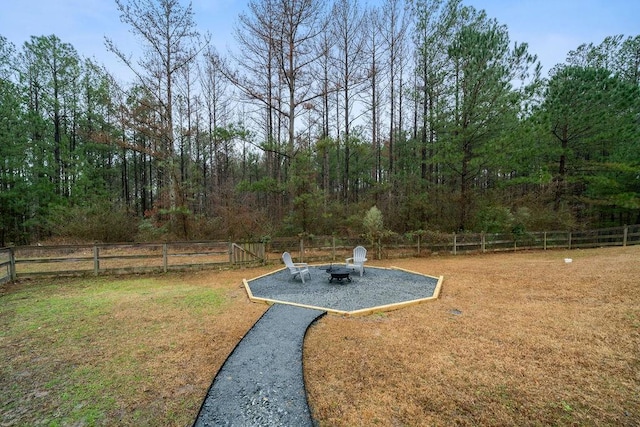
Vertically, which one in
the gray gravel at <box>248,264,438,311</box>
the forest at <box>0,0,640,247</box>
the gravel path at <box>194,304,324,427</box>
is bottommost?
the gray gravel at <box>248,264,438,311</box>

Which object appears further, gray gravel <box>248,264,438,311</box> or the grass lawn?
gray gravel <box>248,264,438,311</box>

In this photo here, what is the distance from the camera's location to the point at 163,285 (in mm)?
6969

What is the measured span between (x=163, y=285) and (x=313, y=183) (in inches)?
282

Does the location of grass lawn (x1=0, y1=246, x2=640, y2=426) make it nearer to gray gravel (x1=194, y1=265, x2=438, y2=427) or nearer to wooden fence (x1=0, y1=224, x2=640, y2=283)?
gray gravel (x1=194, y1=265, x2=438, y2=427)

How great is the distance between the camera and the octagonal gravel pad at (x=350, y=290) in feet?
17.3

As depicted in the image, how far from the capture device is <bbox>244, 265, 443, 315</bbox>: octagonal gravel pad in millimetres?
5285

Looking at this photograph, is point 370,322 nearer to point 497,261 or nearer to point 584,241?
point 497,261

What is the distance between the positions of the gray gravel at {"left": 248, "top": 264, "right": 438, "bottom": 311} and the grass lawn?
0.54 metres

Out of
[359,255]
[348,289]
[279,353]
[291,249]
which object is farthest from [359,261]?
[279,353]

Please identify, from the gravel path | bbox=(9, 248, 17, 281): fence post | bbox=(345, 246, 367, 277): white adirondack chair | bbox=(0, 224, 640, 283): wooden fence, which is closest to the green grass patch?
the gravel path

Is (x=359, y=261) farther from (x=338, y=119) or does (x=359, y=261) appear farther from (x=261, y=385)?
(x=338, y=119)

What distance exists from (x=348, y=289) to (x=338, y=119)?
12.5 metres

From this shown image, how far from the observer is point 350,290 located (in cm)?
632

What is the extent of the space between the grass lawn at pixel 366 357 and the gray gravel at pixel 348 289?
54cm
